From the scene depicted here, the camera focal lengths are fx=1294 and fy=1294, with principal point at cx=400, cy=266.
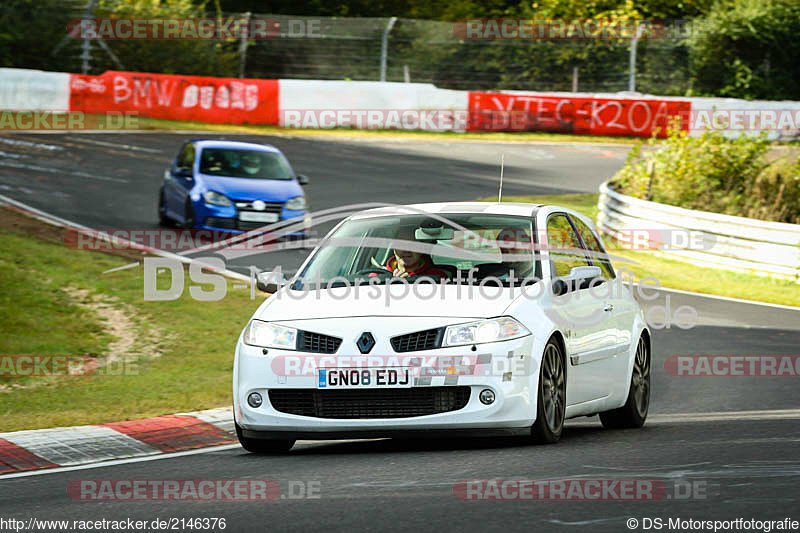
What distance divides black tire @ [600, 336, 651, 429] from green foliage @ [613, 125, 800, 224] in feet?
44.0

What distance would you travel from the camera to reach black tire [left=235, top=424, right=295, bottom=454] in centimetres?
796

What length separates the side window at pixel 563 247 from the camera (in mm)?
8625

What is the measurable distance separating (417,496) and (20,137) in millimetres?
29975

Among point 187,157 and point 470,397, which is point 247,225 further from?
point 470,397

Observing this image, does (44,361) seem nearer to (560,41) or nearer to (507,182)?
(507,182)

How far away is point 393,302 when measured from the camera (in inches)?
304

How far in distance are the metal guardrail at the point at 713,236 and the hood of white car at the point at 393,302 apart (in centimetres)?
1279

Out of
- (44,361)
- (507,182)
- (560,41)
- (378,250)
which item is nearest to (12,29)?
(560,41)

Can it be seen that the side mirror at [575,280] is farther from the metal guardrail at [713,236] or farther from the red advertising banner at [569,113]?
the red advertising banner at [569,113]

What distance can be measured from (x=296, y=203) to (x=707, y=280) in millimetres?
6520

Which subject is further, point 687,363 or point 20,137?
point 20,137

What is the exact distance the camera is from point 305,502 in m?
6.04

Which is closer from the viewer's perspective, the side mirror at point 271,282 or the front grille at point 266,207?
the side mirror at point 271,282
